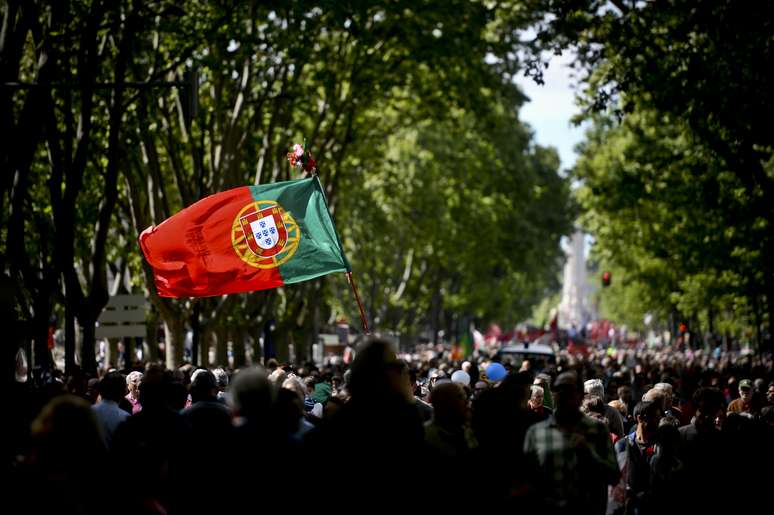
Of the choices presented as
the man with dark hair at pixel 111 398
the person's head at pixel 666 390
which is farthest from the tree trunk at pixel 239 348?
the man with dark hair at pixel 111 398

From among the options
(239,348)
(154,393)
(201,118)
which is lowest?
(154,393)

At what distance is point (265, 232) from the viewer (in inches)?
571

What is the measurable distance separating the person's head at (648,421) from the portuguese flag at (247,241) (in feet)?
12.0

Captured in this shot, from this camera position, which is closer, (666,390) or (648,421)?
(648,421)

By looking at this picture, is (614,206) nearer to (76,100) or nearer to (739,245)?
(739,245)

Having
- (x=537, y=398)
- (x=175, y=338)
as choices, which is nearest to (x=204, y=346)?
(x=175, y=338)

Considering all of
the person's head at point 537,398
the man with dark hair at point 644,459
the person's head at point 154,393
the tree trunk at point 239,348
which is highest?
the tree trunk at point 239,348

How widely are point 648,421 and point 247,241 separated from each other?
476 centimetres

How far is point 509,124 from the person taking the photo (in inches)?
2020

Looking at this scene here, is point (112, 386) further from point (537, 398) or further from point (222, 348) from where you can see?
point (222, 348)

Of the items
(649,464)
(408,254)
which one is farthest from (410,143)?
(649,464)

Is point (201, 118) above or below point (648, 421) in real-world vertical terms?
above

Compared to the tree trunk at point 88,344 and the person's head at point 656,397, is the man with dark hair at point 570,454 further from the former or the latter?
the tree trunk at point 88,344

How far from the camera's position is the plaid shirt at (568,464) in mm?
7695
